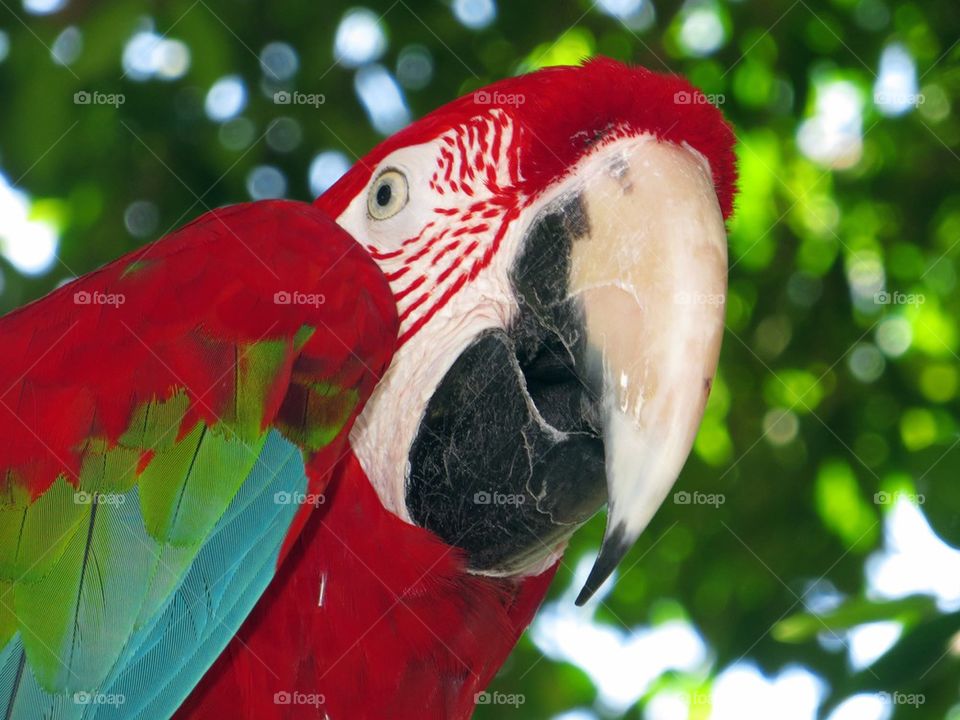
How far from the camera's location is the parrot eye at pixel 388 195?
123cm

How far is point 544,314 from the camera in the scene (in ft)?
3.49

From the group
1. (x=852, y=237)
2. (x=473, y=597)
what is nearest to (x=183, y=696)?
(x=473, y=597)

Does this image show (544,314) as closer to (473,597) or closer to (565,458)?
(565,458)

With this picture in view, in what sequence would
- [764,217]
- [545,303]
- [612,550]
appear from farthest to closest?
[764,217] < [545,303] < [612,550]

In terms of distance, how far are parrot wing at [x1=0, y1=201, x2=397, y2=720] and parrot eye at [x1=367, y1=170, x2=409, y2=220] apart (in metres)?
0.16

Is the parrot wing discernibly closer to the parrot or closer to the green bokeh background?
the parrot

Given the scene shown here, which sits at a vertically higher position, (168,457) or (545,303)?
(545,303)

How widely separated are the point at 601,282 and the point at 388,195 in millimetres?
327

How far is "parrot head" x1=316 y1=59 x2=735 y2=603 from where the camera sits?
976mm

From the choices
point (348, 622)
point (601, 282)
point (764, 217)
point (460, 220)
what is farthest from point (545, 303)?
point (764, 217)

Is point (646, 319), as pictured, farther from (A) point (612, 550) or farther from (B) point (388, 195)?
(B) point (388, 195)

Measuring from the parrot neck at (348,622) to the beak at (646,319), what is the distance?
21 cm

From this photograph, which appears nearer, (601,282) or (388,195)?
(601,282)

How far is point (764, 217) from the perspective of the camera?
1.86 meters
